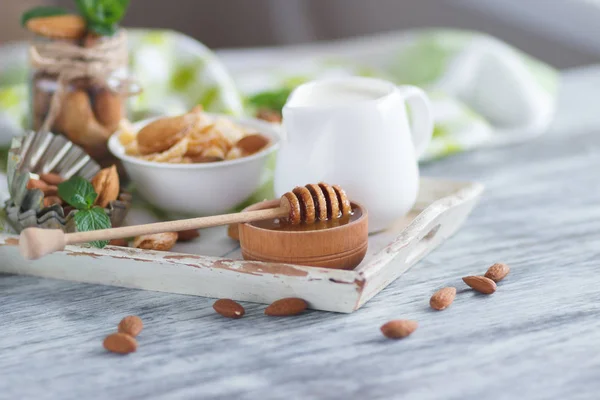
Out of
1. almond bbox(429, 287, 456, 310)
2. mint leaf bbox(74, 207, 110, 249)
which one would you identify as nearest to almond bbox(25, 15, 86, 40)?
mint leaf bbox(74, 207, 110, 249)

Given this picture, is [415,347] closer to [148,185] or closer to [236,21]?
[148,185]

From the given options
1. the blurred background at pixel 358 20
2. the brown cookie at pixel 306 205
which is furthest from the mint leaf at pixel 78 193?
the blurred background at pixel 358 20

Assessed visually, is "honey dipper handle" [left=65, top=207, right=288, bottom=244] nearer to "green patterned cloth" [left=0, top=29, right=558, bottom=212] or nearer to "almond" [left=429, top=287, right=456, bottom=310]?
"almond" [left=429, top=287, right=456, bottom=310]

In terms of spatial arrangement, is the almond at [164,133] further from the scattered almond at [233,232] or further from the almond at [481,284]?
the almond at [481,284]

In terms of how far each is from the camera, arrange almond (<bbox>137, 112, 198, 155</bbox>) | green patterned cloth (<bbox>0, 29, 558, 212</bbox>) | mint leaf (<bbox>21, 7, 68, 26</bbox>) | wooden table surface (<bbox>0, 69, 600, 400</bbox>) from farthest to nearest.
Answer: green patterned cloth (<bbox>0, 29, 558, 212</bbox>) < mint leaf (<bbox>21, 7, 68, 26</bbox>) < almond (<bbox>137, 112, 198, 155</bbox>) < wooden table surface (<bbox>0, 69, 600, 400</bbox>)

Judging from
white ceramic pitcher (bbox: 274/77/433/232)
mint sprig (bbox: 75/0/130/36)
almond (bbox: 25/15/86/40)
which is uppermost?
mint sprig (bbox: 75/0/130/36)

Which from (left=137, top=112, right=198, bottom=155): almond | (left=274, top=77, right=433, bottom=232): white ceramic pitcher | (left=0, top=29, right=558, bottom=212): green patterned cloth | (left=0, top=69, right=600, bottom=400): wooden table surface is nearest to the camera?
(left=0, top=69, right=600, bottom=400): wooden table surface

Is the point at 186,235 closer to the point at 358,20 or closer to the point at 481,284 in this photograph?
the point at 481,284

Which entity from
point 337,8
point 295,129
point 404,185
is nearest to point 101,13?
point 295,129
